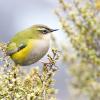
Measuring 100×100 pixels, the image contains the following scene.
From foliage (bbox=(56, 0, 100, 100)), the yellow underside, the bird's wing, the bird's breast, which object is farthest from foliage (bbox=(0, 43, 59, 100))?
foliage (bbox=(56, 0, 100, 100))

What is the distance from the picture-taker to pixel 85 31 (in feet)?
43.4

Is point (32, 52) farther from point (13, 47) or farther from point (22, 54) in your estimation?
point (13, 47)

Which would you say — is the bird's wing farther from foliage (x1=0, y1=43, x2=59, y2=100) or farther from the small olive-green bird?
foliage (x1=0, y1=43, x2=59, y2=100)

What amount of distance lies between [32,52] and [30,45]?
18 cm

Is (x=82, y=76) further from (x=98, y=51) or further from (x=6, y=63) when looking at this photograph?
(x=6, y=63)

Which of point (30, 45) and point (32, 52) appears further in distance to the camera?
point (30, 45)

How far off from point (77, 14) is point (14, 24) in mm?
171219

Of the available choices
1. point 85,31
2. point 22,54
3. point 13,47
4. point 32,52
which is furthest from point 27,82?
point 85,31

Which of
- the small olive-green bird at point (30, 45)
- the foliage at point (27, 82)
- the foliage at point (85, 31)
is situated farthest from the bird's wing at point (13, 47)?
the foliage at point (85, 31)

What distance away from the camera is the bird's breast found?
25.9 feet

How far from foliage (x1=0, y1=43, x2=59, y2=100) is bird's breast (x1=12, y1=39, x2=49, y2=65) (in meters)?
0.64

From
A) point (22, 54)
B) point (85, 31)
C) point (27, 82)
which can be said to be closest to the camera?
point (27, 82)

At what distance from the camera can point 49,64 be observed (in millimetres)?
6918

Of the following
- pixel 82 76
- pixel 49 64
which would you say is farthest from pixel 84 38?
pixel 49 64
